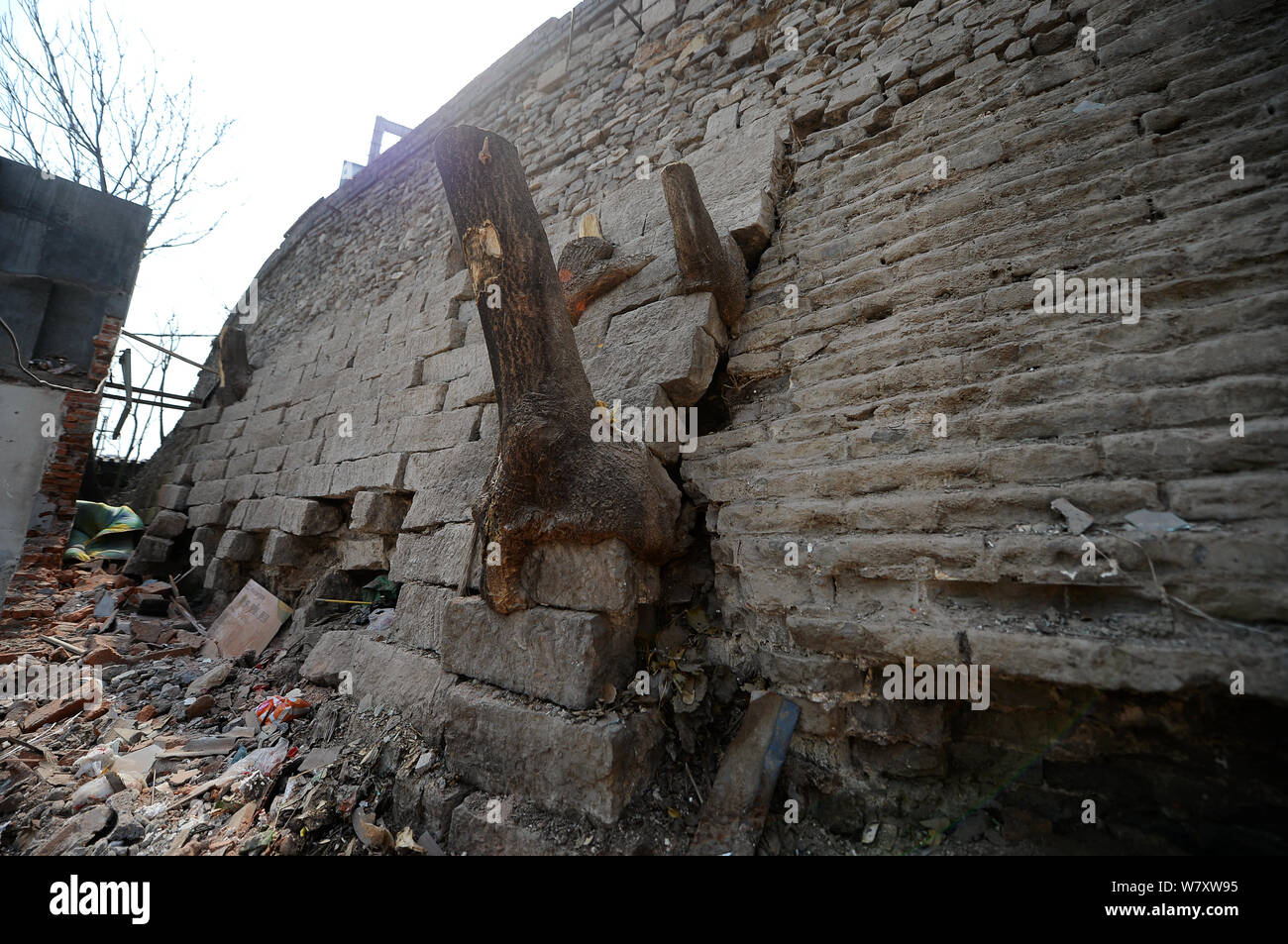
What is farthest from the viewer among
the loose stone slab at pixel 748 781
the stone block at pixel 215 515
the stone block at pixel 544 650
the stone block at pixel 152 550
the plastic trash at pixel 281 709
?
the stone block at pixel 215 515

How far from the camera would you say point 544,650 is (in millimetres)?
2016

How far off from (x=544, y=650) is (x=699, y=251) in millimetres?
2009

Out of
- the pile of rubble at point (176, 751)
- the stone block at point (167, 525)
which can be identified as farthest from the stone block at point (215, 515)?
the pile of rubble at point (176, 751)

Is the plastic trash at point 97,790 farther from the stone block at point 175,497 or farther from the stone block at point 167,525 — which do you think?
the stone block at point 175,497

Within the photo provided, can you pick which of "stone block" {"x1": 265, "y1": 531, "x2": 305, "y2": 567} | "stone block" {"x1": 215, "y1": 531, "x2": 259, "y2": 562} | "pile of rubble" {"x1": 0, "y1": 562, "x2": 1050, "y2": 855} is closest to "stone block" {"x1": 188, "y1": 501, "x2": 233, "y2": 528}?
"stone block" {"x1": 215, "y1": 531, "x2": 259, "y2": 562}

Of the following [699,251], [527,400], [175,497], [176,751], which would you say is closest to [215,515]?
[175,497]

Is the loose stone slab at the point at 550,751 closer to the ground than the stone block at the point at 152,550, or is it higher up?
closer to the ground

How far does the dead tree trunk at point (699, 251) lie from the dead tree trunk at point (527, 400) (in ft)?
2.24

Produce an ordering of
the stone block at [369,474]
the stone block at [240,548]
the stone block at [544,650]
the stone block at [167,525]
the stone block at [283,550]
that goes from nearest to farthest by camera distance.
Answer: the stone block at [544,650] < the stone block at [369,474] < the stone block at [283,550] < the stone block at [240,548] < the stone block at [167,525]

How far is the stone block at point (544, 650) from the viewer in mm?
→ 1893

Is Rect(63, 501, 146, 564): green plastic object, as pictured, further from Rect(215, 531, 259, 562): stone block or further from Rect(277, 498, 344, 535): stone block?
Rect(277, 498, 344, 535): stone block
